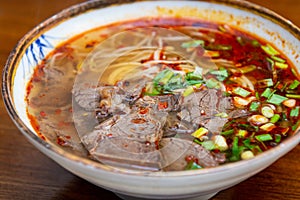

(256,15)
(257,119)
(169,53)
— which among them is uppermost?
(256,15)

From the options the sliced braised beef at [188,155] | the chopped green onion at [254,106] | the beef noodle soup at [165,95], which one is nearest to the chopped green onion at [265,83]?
the beef noodle soup at [165,95]

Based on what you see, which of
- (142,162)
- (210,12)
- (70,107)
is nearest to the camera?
(142,162)

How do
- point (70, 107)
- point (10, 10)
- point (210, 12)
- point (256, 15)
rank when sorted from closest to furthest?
point (70, 107), point (256, 15), point (210, 12), point (10, 10)

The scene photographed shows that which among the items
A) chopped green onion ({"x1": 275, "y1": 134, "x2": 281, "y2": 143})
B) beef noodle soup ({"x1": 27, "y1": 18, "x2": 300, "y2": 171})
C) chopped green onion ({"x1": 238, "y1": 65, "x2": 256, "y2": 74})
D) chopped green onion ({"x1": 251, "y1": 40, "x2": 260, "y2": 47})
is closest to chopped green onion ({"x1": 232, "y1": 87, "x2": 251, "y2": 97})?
beef noodle soup ({"x1": 27, "y1": 18, "x2": 300, "y2": 171})

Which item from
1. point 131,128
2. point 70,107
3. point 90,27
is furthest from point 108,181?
point 90,27

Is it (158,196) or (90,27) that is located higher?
(90,27)

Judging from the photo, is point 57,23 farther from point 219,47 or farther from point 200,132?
point 200,132

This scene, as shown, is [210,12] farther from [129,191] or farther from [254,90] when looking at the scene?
[129,191]

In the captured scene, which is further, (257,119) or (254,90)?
(254,90)
